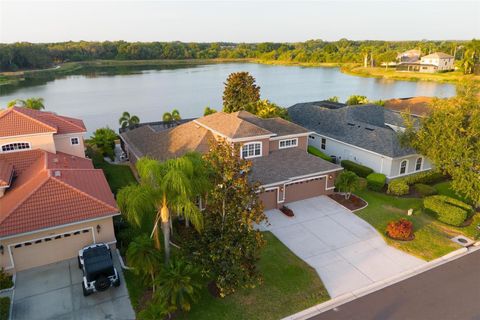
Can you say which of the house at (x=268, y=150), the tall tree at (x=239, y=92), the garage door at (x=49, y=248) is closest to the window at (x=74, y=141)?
the house at (x=268, y=150)

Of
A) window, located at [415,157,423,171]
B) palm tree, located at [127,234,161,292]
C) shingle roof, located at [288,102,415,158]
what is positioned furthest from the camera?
window, located at [415,157,423,171]

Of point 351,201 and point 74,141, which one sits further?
point 74,141

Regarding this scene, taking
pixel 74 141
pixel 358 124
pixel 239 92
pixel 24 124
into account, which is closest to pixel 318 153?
pixel 358 124

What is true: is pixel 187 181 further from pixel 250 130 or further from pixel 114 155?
pixel 114 155

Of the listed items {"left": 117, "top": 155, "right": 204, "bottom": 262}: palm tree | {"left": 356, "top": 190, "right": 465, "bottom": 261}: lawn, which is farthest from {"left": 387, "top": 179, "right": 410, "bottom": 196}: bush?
{"left": 117, "top": 155, "right": 204, "bottom": 262}: palm tree

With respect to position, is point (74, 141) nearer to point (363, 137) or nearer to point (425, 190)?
point (363, 137)

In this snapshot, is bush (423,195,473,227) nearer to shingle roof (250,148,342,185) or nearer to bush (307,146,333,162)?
shingle roof (250,148,342,185)

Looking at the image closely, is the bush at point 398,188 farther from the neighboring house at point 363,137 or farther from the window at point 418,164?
the window at point 418,164

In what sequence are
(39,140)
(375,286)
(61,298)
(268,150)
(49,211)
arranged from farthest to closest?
(268,150) < (39,140) < (49,211) < (375,286) < (61,298)
